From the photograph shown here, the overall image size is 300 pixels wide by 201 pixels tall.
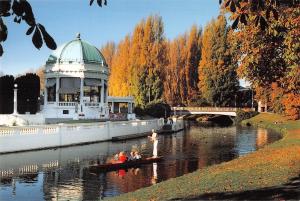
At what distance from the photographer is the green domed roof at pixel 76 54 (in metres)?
63.4

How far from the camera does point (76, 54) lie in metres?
64.1

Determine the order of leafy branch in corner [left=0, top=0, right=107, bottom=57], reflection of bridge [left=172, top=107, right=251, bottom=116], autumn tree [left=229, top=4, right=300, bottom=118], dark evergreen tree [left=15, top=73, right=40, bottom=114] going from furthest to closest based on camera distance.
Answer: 1. reflection of bridge [left=172, top=107, right=251, bottom=116]
2. dark evergreen tree [left=15, top=73, right=40, bottom=114]
3. autumn tree [left=229, top=4, right=300, bottom=118]
4. leafy branch in corner [left=0, top=0, right=107, bottom=57]

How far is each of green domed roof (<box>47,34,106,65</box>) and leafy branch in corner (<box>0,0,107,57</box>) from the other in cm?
5795

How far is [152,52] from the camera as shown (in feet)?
300

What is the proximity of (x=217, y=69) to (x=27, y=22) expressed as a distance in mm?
88833

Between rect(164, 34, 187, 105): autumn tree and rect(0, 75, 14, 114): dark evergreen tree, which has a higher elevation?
rect(164, 34, 187, 105): autumn tree

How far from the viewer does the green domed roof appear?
208 ft

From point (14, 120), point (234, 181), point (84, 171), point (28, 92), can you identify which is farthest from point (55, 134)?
point (28, 92)

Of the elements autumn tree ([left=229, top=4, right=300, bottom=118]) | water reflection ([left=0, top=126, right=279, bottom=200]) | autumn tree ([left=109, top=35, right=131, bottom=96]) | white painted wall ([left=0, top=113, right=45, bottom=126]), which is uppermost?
autumn tree ([left=109, top=35, right=131, bottom=96])

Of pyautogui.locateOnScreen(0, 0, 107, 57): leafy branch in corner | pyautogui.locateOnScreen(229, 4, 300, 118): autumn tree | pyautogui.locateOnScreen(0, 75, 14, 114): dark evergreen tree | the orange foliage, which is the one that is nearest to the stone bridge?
the orange foliage

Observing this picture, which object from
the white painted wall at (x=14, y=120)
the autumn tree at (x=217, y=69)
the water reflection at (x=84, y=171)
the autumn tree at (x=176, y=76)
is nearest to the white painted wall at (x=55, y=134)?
the water reflection at (x=84, y=171)

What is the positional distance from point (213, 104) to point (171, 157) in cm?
6357

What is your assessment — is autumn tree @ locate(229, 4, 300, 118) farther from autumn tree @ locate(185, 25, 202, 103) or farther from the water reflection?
autumn tree @ locate(185, 25, 202, 103)

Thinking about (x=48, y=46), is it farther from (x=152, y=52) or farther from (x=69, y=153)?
(x=152, y=52)
